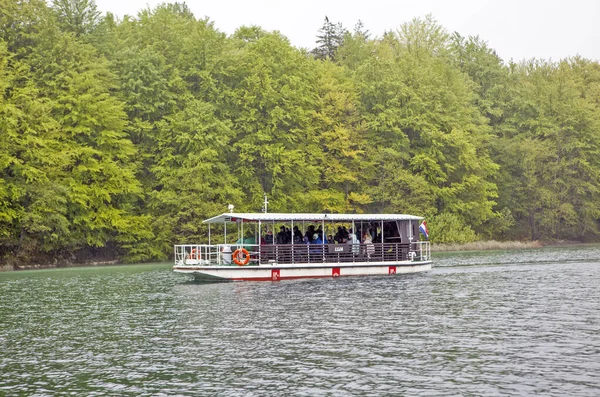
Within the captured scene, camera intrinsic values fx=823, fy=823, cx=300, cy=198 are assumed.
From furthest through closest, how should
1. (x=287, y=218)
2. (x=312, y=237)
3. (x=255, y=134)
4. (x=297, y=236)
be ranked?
(x=255, y=134), (x=312, y=237), (x=297, y=236), (x=287, y=218)

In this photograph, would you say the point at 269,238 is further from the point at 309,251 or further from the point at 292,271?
the point at 292,271

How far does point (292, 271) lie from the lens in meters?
44.2

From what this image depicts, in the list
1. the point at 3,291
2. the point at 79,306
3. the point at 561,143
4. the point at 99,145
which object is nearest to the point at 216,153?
the point at 99,145

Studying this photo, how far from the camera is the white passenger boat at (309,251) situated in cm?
4334

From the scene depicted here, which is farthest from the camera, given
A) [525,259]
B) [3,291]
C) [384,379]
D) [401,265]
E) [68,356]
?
[525,259]

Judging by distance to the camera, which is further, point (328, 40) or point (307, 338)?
point (328, 40)

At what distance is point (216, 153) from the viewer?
69.6 metres

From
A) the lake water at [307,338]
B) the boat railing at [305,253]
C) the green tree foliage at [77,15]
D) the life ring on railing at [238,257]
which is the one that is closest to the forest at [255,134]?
the green tree foliage at [77,15]

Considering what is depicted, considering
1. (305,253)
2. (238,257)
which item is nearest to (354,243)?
(305,253)

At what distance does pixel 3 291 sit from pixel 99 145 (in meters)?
28.3

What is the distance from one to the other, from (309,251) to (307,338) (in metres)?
20.9

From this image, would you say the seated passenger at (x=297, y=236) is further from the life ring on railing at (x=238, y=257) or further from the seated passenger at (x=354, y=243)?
the life ring on railing at (x=238, y=257)

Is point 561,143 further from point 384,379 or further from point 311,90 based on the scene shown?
point 384,379

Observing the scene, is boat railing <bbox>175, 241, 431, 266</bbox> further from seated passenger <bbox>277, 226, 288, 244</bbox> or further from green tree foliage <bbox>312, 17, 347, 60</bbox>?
green tree foliage <bbox>312, 17, 347, 60</bbox>
